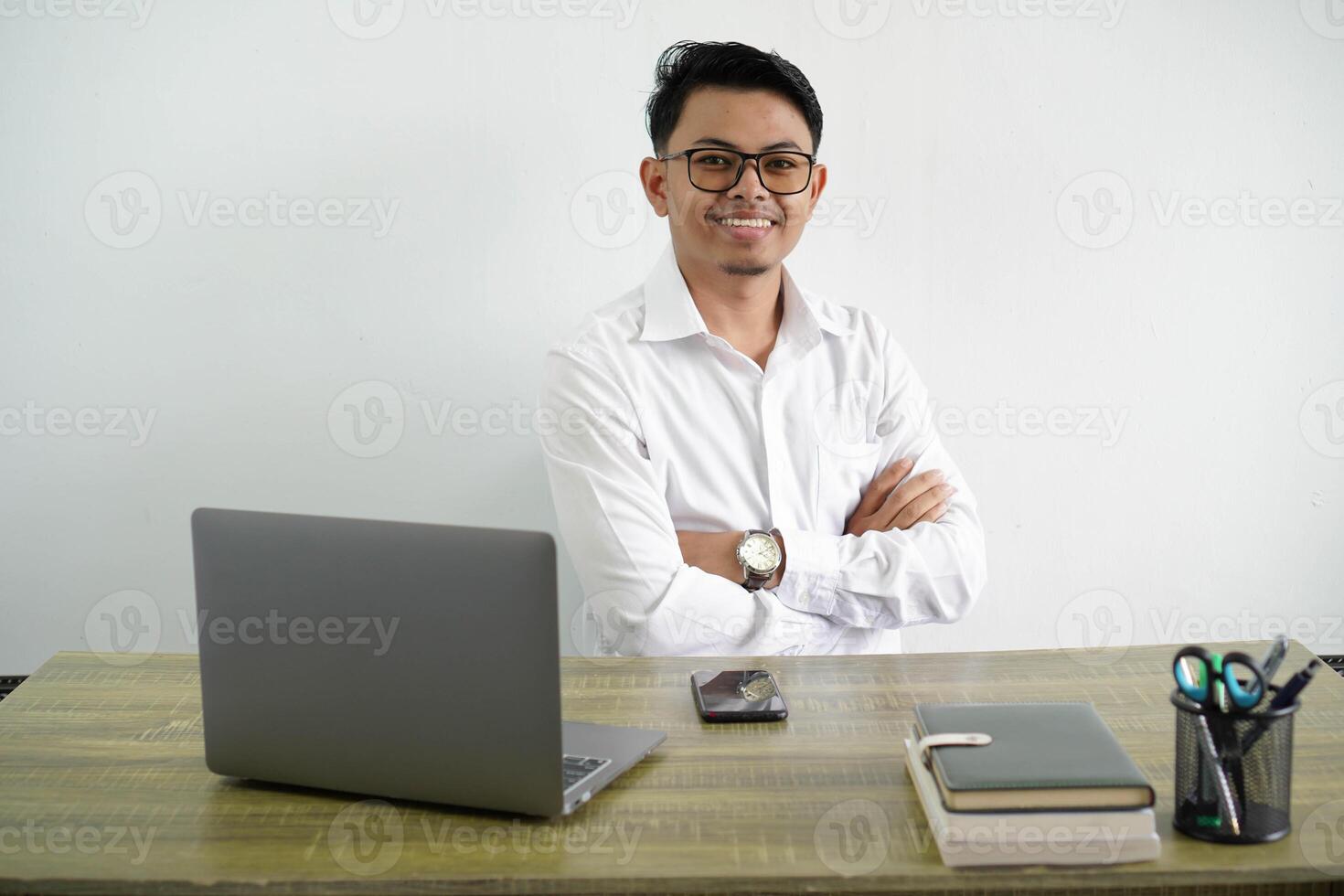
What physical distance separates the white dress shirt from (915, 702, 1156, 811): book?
0.72 m

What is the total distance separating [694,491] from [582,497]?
269 millimetres

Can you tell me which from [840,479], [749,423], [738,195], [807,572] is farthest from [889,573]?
[738,195]

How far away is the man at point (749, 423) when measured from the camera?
2.00 m

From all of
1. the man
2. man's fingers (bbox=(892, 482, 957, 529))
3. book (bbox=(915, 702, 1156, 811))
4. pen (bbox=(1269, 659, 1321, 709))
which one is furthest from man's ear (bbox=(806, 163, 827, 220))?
pen (bbox=(1269, 659, 1321, 709))

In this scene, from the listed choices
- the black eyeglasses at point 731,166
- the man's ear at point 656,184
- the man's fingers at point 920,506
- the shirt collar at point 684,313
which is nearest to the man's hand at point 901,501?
the man's fingers at point 920,506

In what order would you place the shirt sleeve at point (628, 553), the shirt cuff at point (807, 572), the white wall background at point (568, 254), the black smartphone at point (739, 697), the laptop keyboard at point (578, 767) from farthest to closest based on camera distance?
1. the white wall background at point (568, 254)
2. the shirt cuff at point (807, 572)
3. the shirt sleeve at point (628, 553)
4. the black smartphone at point (739, 697)
5. the laptop keyboard at point (578, 767)

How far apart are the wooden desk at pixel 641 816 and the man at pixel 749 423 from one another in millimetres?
466

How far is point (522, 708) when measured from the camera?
3.67 ft

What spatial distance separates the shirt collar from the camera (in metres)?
2.19

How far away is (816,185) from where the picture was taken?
2359 mm

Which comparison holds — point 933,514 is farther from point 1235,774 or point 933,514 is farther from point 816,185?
point 1235,774

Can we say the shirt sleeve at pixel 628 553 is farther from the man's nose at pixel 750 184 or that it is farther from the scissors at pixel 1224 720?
the scissors at pixel 1224 720

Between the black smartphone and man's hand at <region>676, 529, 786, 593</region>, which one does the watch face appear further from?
the black smartphone

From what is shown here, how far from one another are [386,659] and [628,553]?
80 cm
